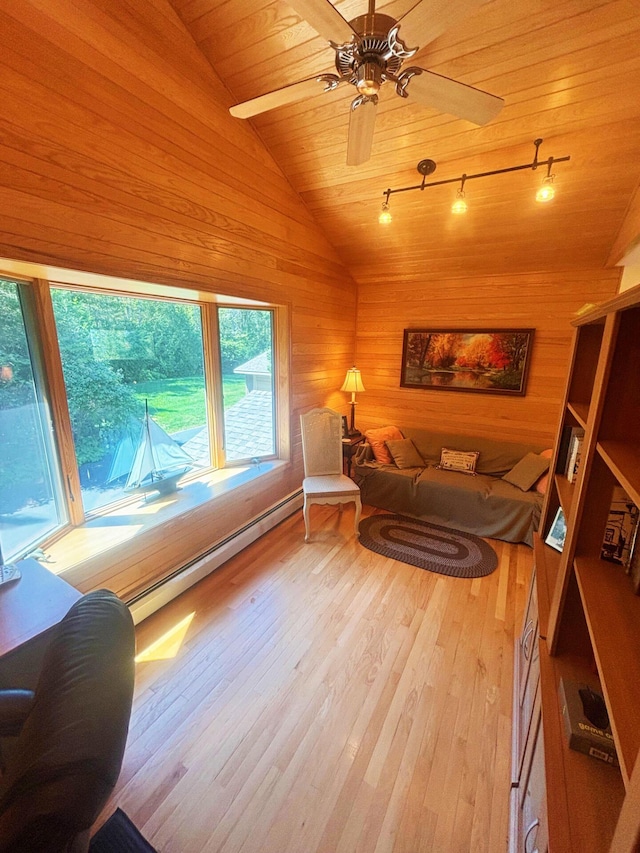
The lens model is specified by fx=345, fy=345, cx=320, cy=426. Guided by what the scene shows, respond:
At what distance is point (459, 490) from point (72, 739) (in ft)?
10.2

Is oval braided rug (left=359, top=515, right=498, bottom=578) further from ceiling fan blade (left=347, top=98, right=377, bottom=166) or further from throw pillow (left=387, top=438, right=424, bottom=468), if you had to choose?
ceiling fan blade (left=347, top=98, right=377, bottom=166)

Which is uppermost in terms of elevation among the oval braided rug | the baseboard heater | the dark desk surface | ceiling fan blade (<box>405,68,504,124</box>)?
ceiling fan blade (<box>405,68,504,124</box>)

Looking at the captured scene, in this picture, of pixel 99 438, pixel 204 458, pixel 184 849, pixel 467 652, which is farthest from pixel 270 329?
pixel 184 849

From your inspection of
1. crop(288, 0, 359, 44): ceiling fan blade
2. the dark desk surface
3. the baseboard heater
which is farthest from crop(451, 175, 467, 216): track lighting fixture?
the dark desk surface

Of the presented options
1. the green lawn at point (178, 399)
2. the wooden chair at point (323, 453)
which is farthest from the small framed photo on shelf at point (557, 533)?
the green lawn at point (178, 399)

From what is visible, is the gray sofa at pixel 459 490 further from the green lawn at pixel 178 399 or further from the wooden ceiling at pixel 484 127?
the wooden ceiling at pixel 484 127

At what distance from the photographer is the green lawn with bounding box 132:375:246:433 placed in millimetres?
2371

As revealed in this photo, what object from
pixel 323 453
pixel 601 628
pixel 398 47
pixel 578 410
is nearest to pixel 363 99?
pixel 398 47

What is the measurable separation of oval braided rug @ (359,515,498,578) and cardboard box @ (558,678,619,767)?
1.68m

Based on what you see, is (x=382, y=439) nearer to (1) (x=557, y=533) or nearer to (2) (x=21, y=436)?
(1) (x=557, y=533)

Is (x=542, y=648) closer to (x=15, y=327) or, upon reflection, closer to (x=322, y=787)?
(x=322, y=787)

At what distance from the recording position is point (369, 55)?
3.72ft

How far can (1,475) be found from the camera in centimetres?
161

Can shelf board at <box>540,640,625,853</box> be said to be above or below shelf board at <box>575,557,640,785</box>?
below
